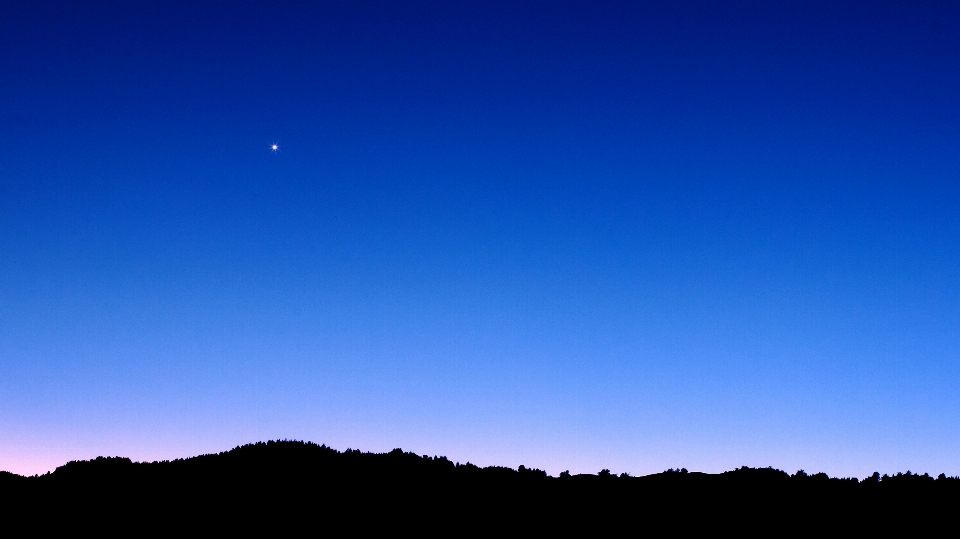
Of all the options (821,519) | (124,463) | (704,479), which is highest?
(124,463)

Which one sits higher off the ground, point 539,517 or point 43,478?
point 43,478

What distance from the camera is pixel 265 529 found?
20953mm

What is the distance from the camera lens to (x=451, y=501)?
76.3 feet

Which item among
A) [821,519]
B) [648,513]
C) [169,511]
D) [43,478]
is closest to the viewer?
[821,519]

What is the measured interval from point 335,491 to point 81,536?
798 cm

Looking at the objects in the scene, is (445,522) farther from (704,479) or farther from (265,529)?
(704,479)

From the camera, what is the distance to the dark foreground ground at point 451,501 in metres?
20.5

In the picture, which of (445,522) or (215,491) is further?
(215,491)

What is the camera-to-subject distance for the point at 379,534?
20578 millimetres

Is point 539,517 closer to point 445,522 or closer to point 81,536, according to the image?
point 445,522

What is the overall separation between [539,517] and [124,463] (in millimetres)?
19478

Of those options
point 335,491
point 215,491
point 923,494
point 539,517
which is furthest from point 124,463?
point 923,494

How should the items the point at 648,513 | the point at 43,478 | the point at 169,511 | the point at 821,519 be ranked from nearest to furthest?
1. the point at 821,519
2. the point at 648,513
3. the point at 169,511
4. the point at 43,478

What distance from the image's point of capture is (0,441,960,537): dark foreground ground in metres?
20.5
